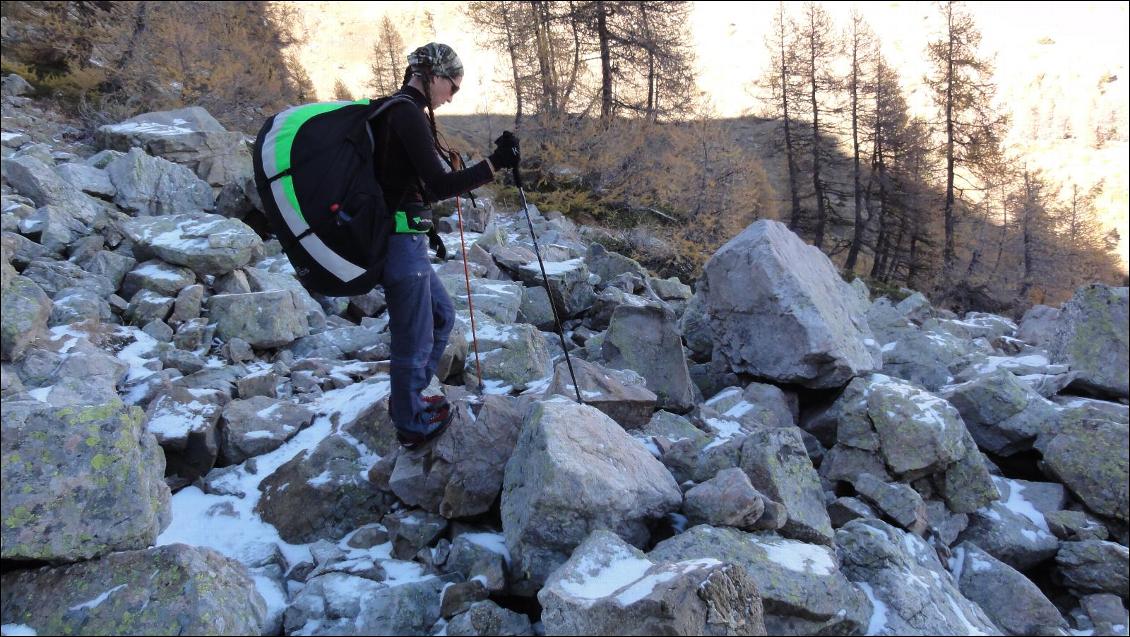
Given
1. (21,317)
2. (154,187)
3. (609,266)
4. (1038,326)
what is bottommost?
(1038,326)

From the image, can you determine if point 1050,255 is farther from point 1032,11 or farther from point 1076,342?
point 1076,342

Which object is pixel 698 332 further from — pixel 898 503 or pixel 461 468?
pixel 461 468

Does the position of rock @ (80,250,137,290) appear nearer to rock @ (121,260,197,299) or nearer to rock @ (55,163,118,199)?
rock @ (121,260,197,299)

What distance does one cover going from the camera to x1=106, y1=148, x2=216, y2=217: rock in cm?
726

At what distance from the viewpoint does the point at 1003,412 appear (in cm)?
505

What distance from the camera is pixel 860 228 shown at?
1038 inches

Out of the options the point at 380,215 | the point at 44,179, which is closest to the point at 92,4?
the point at 44,179

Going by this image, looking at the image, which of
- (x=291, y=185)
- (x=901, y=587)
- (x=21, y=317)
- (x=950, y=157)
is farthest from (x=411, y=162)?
(x=950, y=157)

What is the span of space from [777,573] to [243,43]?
18.6m

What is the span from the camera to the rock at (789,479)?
327 centimetres

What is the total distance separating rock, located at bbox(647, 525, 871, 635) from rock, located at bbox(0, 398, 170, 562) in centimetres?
217

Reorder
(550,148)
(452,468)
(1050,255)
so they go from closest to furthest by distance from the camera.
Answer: (452,468) → (550,148) → (1050,255)

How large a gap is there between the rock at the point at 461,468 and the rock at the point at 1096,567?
344cm

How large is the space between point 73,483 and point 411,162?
1871 mm
